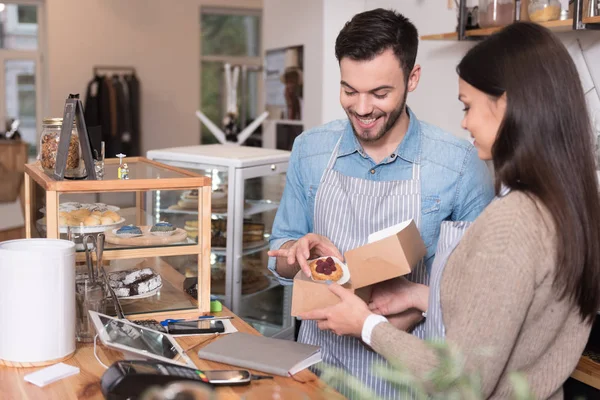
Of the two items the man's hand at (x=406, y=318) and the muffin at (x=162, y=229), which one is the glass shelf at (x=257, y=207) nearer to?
the muffin at (x=162, y=229)

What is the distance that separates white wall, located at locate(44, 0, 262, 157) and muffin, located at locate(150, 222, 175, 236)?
6.60m

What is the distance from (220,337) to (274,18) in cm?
388

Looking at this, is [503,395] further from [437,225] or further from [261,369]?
[437,225]

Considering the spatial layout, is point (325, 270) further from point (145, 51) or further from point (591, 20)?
point (145, 51)

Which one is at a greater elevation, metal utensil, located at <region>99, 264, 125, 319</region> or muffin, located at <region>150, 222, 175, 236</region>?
muffin, located at <region>150, 222, 175, 236</region>

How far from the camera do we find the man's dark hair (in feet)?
6.21

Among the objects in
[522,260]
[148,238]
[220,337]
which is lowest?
[220,337]

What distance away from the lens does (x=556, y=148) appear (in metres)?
1.19

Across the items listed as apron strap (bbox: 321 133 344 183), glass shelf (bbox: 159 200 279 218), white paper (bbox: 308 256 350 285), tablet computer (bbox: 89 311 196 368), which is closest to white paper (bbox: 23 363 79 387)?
tablet computer (bbox: 89 311 196 368)

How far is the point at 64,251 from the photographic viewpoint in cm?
159

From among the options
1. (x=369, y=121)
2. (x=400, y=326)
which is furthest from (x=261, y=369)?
(x=369, y=121)

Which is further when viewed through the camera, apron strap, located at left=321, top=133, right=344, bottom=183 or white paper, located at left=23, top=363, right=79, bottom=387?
apron strap, located at left=321, top=133, right=344, bottom=183

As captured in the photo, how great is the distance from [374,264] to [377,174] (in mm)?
502

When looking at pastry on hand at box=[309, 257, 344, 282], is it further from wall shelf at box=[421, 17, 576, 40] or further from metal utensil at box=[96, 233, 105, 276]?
wall shelf at box=[421, 17, 576, 40]
